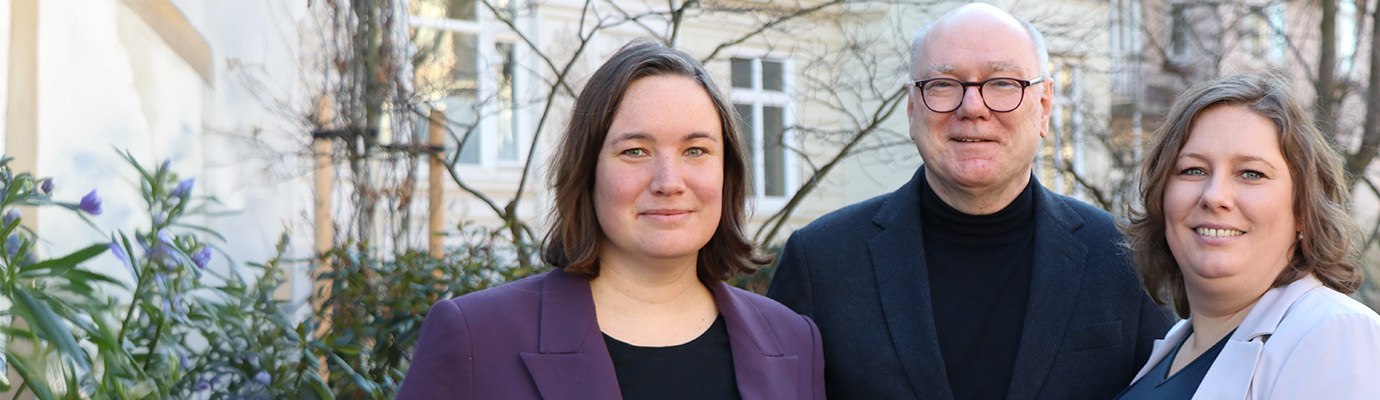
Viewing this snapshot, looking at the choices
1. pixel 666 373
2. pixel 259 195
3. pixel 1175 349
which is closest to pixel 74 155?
pixel 666 373

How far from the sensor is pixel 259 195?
246 inches

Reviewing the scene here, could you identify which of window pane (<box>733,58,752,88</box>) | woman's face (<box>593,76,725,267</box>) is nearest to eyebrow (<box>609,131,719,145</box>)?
woman's face (<box>593,76,725,267</box>)

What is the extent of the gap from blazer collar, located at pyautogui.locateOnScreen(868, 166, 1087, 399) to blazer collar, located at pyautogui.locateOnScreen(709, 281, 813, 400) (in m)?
0.39

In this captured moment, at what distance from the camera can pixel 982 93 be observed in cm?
269

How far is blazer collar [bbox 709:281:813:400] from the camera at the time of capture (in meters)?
2.20

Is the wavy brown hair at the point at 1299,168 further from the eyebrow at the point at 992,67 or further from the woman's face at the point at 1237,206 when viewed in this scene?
the eyebrow at the point at 992,67

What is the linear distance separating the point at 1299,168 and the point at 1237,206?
0.13 metres

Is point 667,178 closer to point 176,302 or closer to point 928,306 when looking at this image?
point 928,306

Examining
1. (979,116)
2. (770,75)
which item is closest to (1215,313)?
(979,116)

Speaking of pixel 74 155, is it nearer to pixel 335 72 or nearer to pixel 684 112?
pixel 684 112

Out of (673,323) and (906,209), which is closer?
(673,323)

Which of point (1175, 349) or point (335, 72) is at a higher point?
point (335, 72)

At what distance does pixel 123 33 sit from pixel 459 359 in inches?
93.3

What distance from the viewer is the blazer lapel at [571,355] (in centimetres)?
208
